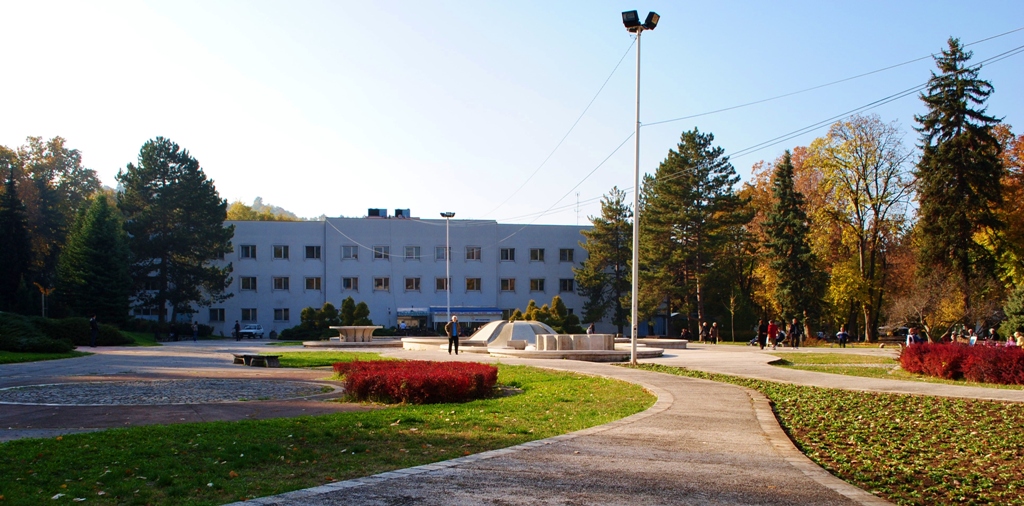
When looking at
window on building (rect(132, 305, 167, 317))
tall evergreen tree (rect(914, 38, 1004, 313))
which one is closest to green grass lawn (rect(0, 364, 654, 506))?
tall evergreen tree (rect(914, 38, 1004, 313))

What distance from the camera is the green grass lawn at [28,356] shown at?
88.1ft

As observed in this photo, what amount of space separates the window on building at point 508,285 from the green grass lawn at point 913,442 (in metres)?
62.7

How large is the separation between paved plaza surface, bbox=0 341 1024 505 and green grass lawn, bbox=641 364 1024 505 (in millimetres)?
460

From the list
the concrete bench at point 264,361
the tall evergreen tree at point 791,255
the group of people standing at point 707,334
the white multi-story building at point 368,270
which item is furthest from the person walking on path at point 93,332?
the tall evergreen tree at point 791,255

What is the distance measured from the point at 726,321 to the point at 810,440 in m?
61.6

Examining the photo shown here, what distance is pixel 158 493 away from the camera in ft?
22.6

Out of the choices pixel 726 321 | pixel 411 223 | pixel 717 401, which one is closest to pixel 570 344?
pixel 717 401

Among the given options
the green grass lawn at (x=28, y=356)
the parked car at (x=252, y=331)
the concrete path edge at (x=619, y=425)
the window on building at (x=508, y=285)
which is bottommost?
the parked car at (x=252, y=331)

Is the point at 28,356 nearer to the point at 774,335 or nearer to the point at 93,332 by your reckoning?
the point at 93,332

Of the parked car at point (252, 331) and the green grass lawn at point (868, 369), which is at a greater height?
the green grass lawn at point (868, 369)

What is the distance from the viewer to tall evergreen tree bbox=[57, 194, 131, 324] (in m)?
56.4

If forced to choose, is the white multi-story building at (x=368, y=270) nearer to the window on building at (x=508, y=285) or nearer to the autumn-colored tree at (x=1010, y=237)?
the window on building at (x=508, y=285)

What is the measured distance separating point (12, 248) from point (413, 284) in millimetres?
32789

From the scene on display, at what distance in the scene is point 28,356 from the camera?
94.0ft
